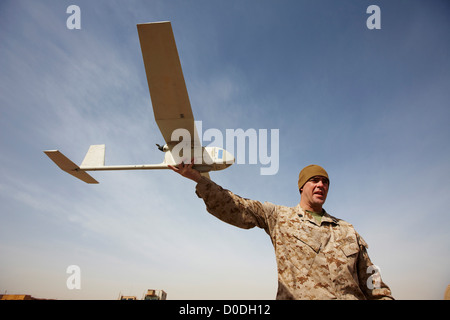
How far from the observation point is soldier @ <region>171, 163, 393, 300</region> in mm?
2555

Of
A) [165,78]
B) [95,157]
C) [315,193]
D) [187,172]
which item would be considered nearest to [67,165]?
[95,157]

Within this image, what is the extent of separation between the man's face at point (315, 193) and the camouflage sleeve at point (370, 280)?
824 mm

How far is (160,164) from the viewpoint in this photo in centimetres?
948

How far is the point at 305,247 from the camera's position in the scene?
2.77 meters

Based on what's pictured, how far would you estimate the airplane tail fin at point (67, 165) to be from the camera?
10547 mm

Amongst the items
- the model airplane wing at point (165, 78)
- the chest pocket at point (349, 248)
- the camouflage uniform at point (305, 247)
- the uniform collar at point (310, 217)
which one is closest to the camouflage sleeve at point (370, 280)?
the camouflage uniform at point (305, 247)

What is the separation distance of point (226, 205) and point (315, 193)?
5.16 feet

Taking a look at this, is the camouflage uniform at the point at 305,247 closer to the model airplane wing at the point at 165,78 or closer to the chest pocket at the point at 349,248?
the chest pocket at the point at 349,248

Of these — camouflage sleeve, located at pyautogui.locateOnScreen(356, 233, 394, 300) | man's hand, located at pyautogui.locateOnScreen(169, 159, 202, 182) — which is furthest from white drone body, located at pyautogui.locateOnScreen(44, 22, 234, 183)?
camouflage sleeve, located at pyautogui.locateOnScreen(356, 233, 394, 300)

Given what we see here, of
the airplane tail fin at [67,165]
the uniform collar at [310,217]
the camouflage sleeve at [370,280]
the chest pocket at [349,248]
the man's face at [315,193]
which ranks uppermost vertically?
the airplane tail fin at [67,165]

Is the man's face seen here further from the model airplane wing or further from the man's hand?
the model airplane wing
